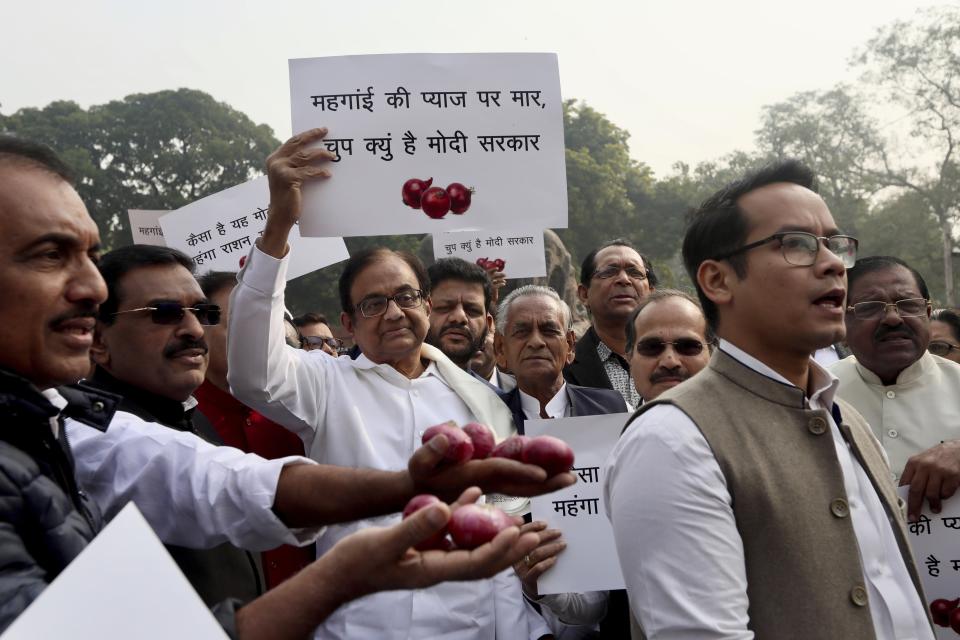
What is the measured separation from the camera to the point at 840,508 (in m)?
2.27

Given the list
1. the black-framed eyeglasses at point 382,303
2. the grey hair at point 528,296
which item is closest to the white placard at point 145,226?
the grey hair at point 528,296

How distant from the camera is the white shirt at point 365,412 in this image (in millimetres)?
3141

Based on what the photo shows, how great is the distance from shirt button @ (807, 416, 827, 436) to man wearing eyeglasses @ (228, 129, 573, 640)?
4.49ft

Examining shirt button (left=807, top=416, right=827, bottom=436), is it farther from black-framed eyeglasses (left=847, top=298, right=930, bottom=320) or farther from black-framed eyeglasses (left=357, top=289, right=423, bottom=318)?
black-framed eyeglasses (left=357, top=289, right=423, bottom=318)

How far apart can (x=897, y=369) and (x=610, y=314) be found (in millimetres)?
1705

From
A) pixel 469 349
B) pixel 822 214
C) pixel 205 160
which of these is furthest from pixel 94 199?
pixel 822 214

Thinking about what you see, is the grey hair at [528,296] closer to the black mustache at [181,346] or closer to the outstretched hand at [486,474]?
the black mustache at [181,346]

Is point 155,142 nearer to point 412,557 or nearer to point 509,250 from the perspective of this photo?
point 509,250

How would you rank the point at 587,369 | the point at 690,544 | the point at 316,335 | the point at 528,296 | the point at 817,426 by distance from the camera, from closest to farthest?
the point at 690,544 < the point at 817,426 < the point at 528,296 < the point at 587,369 < the point at 316,335

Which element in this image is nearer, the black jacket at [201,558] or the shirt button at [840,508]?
the shirt button at [840,508]

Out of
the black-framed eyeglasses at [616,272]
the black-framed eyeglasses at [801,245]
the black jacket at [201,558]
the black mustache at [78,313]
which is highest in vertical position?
the black-framed eyeglasses at [616,272]

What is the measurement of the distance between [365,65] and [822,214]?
1.78 meters

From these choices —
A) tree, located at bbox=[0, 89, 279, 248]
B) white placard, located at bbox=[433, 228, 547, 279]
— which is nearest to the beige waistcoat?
white placard, located at bbox=[433, 228, 547, 279]

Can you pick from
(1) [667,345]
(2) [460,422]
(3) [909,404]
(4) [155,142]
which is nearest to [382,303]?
(2) [460,422]
